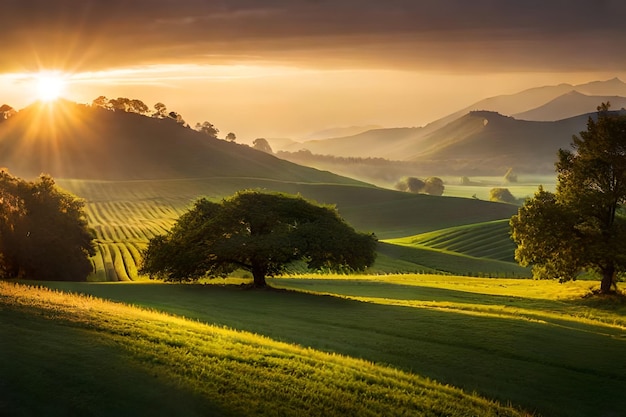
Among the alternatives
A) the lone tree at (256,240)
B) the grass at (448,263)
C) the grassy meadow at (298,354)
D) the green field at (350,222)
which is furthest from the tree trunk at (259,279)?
the grass at (448,263)

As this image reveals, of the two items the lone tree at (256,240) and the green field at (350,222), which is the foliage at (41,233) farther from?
the lone tree at (256,240)

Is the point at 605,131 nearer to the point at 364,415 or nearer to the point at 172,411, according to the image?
the point at 364,415

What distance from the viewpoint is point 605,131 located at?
48625 millimetres

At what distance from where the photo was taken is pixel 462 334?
29672 mm

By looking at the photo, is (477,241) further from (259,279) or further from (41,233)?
(41,233)

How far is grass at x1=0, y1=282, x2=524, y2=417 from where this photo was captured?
13.6m

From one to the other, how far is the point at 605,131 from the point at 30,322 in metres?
46.2

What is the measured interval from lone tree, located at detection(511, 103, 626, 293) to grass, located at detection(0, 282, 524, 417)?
3240 cm

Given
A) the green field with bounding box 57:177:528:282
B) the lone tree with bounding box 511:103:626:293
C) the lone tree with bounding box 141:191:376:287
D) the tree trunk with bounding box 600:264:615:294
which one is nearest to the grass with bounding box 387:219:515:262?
the green field with bounding box 57:177:528:282

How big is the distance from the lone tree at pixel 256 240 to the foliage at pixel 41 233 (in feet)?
→ 56.9

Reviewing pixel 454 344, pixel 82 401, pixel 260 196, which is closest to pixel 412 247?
pixel 260 196

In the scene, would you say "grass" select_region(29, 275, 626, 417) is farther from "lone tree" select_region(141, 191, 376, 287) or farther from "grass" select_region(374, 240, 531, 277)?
"grass" select_region(374, 240, 531, 277)

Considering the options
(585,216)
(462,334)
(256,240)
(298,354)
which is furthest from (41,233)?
(585,216)

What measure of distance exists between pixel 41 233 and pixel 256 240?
2876 cm
